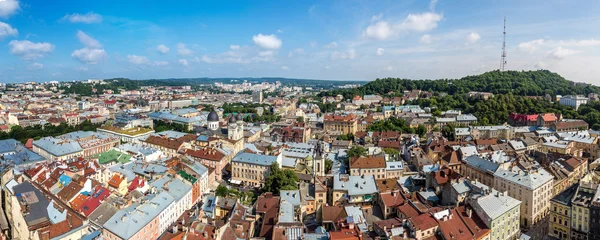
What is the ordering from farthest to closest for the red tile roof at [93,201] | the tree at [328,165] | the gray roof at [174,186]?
the tree at [328,165] → the gray roof at [174,186] → the red tile roof at [93,201]

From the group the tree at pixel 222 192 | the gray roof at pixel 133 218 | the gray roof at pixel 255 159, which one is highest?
the gray roof at pixel 255 159

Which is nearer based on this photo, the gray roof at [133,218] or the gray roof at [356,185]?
the gray roof at [133,218]

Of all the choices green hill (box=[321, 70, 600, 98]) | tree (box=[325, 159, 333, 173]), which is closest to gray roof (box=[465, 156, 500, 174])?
tree (box=[325, 159, 333, 173])

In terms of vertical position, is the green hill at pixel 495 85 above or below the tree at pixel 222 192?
above

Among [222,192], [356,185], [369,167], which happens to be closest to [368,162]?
[369,167]

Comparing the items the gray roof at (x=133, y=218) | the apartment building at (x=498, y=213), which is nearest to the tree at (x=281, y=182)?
the gray roof at (x=133, y=218)

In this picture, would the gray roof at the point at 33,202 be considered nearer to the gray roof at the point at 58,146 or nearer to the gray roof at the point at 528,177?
the gray roof at the point at 58,146

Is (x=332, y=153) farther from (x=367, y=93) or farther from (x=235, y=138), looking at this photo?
(x=367, y=93)
